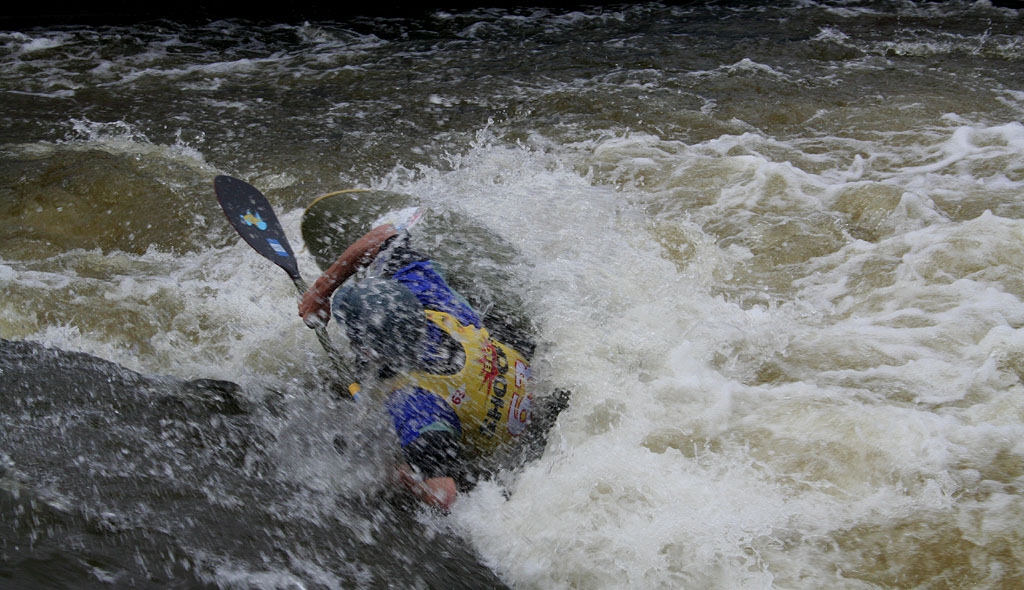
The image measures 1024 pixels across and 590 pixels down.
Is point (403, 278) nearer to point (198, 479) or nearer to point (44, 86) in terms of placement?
point (198, 479)

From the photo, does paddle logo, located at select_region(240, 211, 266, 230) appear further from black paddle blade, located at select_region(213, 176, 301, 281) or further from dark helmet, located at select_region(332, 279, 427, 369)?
dark helmet, located at select_region(332, 279, 427, 369)

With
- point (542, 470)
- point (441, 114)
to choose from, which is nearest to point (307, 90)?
point (441, 114)

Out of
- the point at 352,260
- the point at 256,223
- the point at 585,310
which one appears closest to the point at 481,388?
the point at 352,260

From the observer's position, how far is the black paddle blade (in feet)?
9.98

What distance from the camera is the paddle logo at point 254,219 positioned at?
319 centimetres

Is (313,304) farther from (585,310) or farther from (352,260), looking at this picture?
(585,310)

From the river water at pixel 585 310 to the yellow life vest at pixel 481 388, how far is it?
0.47ft

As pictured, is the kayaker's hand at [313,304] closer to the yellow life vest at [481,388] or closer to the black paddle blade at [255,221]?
the black paddle blade at [255,221]

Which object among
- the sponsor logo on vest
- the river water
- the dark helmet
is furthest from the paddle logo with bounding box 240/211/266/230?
the sponsor logo on vest

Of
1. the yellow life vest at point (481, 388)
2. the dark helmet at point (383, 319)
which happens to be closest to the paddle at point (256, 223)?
the dark helmet at point (383, 319)

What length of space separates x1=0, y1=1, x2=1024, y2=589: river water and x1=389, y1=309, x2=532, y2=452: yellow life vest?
0.47ft

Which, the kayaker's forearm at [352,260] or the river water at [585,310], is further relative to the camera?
the kayaker's forearm at [352,260]

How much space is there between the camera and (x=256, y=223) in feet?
10.5

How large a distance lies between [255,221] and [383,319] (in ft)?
3.83
